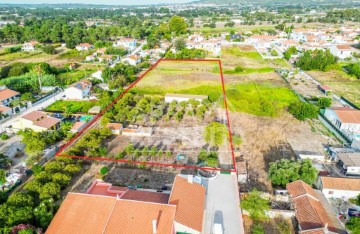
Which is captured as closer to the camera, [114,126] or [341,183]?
[341,183]

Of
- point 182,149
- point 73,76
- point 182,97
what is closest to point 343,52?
point 182,97

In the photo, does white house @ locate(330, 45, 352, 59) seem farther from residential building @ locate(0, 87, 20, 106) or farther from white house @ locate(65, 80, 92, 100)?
residential building @ locate(0, 87, 20, 106)

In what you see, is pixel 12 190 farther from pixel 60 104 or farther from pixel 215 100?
pixel 215 100

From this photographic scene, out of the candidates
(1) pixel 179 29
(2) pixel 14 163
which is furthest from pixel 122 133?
(1) pixel 179 29

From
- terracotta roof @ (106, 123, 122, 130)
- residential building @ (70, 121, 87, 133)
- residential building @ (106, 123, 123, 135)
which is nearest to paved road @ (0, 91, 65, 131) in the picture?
residential building @ (70, 121, 87, 133)

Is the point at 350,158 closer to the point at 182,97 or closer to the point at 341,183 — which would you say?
the point at 341,183
